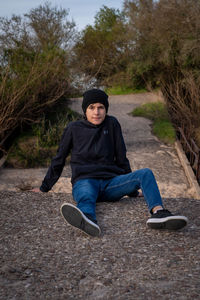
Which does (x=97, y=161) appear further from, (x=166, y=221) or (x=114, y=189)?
(x=166, y=221)

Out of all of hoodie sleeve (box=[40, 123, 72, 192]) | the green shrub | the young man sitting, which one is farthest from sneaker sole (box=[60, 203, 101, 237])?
the green shrub

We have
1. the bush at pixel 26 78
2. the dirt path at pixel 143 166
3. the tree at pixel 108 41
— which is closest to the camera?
the dirt path at pixel 143 166

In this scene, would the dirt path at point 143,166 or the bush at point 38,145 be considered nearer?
the dirt path at point 143,166

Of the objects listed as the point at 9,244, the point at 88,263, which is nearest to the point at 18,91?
the point at 9,244

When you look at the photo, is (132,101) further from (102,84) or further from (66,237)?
(66,237)

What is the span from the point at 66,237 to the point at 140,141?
27.7 ft

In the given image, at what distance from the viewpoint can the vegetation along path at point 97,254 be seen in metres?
2.87

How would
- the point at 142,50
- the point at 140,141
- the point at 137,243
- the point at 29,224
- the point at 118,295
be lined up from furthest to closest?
the point at 142,50
the point at 140,141
the point at 29,224
the point at 137,243
the point at 118,295

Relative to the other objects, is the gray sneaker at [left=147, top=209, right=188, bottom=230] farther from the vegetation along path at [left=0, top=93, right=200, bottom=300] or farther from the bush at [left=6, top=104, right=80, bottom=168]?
the bush at [left=6, top=104, right=80, bottom=168]

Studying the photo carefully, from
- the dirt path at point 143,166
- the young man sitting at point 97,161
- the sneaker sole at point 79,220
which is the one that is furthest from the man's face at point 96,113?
the dirt path at point 143,166

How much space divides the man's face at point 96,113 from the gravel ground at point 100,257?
1057 millimetres

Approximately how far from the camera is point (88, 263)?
3.29m

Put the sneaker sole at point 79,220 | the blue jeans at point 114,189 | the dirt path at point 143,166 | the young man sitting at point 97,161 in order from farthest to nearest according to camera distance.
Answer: the dirt path at point 143,166 → the young man sitting at point 97,161 → the blue jeans at point 114,189 → the sneaker sole at point 79,220

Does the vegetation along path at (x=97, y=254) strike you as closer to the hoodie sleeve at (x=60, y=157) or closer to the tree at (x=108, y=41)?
the hoodie sleeve at (x=60, y=157)
